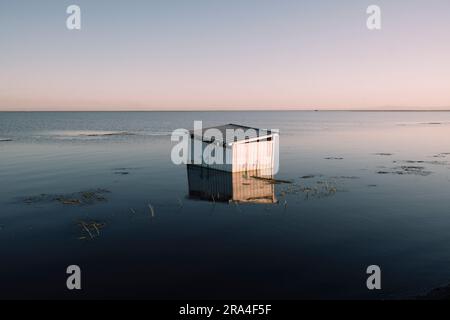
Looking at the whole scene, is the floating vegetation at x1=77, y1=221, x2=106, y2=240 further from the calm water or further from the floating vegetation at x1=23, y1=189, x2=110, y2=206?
the floating vegetation at x1=23, y1=189, x2=110, y2=206

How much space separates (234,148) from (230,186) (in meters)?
4.18

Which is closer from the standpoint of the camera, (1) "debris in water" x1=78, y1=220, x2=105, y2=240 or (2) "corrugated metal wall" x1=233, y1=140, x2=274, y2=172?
(1) "debris in water" x1=78, y1=220, x2=105, y2=240

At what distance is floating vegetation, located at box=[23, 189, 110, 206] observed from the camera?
85.2 feet

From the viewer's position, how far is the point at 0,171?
40.2 meters

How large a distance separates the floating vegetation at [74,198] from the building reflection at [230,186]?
23.5 ft

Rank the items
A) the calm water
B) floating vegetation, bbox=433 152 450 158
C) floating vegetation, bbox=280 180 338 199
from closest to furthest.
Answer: the calm water < floating vegetation, bbox=280 180 338 199 < floating vegetation, bbox=433 152 450 158

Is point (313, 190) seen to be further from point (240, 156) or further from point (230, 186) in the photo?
point (240, 156)

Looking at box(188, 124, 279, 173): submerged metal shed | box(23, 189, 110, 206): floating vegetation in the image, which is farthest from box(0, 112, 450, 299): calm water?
box(188, 124, 279, 173): submerged metal shed

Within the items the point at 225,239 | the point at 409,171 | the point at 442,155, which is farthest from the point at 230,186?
the point at 442,155

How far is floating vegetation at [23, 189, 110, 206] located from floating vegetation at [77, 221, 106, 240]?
5.06 meters

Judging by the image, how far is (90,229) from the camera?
65.8 feet

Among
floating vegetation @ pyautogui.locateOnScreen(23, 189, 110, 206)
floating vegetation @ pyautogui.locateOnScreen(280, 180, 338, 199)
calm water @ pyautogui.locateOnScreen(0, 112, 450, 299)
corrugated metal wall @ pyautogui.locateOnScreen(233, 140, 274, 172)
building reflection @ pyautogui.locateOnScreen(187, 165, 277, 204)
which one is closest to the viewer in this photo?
calm water @ pyautogui.locateOnScreen(0, 112, 450, 299)

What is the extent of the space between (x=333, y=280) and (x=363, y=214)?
391 inches
